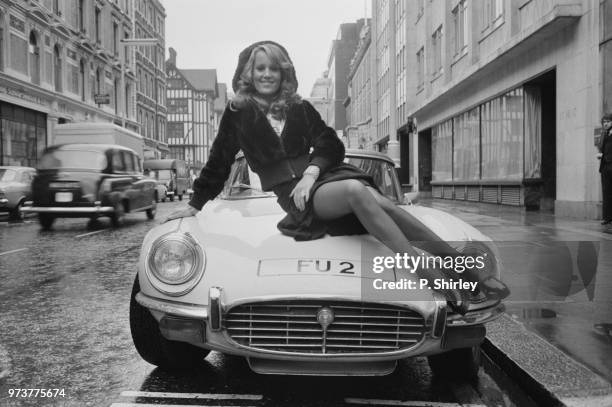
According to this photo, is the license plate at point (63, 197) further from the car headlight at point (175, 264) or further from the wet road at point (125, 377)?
the car headlight at point (175, 264)

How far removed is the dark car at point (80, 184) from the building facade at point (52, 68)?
14.4 m

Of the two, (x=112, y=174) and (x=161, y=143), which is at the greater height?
(x=161, y=143)

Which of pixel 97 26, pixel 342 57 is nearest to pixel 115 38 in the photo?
pixel 97 26

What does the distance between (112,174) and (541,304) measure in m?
10.6

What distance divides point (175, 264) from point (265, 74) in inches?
47.2

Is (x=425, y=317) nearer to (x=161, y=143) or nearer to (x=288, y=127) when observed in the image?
(x=288, y=127)

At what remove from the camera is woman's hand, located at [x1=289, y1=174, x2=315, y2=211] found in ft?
9.75

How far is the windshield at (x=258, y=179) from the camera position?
3979 millimetres

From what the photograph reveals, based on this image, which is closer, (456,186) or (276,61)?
(276,61)

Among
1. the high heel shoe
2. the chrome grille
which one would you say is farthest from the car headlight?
the high heel shoe

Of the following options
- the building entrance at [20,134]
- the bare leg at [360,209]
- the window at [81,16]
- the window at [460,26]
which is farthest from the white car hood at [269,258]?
Result: the window at [81,16]

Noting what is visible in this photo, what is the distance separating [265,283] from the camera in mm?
2662

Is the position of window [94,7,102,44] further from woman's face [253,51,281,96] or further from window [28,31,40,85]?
woman's face [253,51,281,96]

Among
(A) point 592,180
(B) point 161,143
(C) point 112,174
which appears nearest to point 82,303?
(C) point 112,174
